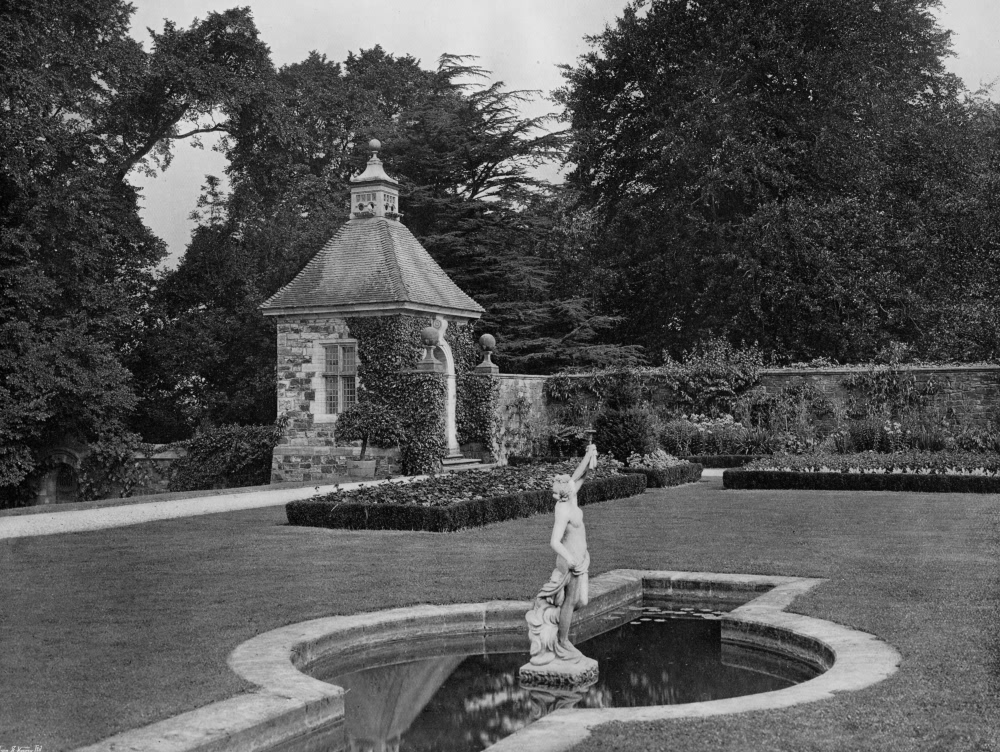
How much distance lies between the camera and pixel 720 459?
73.0ft

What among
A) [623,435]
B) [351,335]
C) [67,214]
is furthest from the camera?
[67,214]

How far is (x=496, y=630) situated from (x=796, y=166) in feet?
82.3

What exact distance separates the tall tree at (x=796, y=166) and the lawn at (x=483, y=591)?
13.1 meters

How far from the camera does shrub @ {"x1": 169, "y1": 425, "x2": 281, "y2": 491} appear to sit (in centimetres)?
2339

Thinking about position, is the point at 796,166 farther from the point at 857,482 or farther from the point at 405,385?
the point at 405,385

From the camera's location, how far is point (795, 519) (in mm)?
13805

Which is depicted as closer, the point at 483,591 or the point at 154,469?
the point at 483,591

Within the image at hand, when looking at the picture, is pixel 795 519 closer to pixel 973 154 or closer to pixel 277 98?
pixel 973 154

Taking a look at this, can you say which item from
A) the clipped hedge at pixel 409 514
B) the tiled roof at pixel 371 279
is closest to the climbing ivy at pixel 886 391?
the tiled roof at pixel 371 279

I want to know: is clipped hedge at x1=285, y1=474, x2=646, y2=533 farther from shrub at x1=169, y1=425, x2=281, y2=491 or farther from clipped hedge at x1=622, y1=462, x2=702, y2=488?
shrub at x1=169, y1=425, x2=281, y2=491

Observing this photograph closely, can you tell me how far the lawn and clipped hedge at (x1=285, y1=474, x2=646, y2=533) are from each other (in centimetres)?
27

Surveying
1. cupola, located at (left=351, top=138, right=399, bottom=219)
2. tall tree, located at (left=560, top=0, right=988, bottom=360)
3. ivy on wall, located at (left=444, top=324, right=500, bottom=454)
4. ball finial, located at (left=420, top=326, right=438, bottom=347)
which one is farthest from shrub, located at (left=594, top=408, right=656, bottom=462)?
tall tree, located at (left=560, top=0, right=988, bottom=360)

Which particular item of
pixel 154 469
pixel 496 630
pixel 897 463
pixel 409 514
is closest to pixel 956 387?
pixel 897 463

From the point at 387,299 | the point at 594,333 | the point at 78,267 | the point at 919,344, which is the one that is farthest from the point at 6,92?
the point at 919,344
